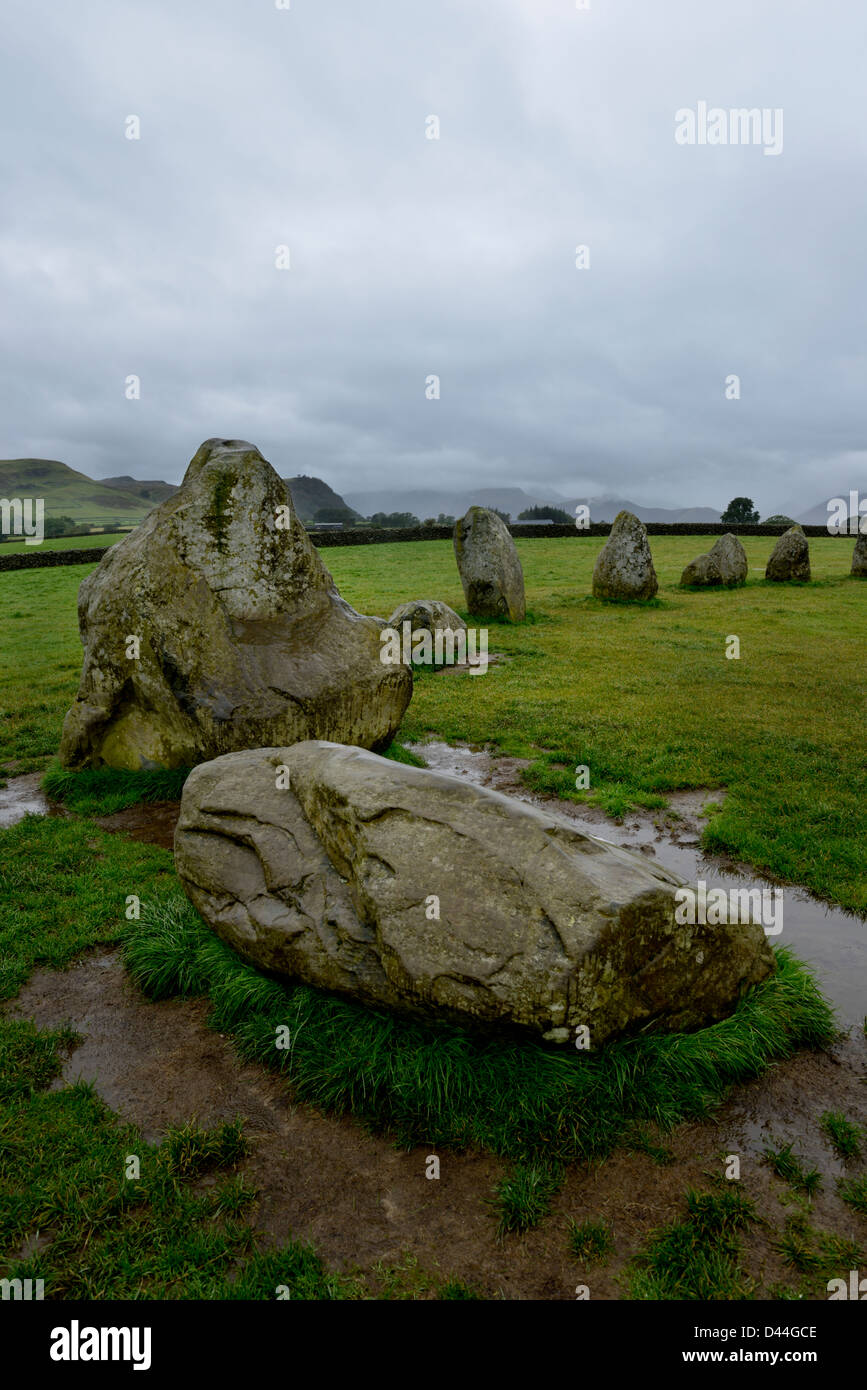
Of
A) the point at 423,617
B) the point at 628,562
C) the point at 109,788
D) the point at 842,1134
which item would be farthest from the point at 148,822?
the point at 628,562

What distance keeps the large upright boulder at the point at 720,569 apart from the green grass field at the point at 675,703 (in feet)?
3.01

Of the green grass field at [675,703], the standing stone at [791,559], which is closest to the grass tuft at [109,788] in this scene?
the green grass field at [675,703]

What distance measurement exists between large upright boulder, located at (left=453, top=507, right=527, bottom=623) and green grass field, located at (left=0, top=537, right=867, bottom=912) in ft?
3.19

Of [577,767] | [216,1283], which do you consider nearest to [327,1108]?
[216,1283]

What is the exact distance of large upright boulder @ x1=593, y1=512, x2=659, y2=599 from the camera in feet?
77.9

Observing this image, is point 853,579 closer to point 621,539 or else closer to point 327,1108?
point 621,539

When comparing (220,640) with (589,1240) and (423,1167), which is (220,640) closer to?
(423,1167)

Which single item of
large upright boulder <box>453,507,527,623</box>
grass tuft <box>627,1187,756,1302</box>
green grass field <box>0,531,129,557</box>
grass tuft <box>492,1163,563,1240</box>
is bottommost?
grass tuft <box>627,1187,756,1302</box>

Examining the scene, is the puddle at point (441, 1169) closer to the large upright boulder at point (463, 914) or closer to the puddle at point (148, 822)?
the large upright boulder at point (463, 914)

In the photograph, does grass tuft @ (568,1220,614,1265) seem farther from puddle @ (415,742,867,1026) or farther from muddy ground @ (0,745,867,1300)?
puddle @ (415,742,867,1026)

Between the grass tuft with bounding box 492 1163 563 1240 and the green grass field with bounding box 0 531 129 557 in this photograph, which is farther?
the green grass field with bounding box 0 531 129 557

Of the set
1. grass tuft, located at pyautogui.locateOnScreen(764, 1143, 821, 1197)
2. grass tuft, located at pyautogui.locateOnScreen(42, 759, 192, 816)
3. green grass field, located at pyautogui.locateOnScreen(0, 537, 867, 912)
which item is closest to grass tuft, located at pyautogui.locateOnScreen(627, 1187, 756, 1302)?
grass tuft, located at pyautogui.locateOnScreen(764, 1143, 821, 1197)

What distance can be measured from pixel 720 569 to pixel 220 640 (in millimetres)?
21944
